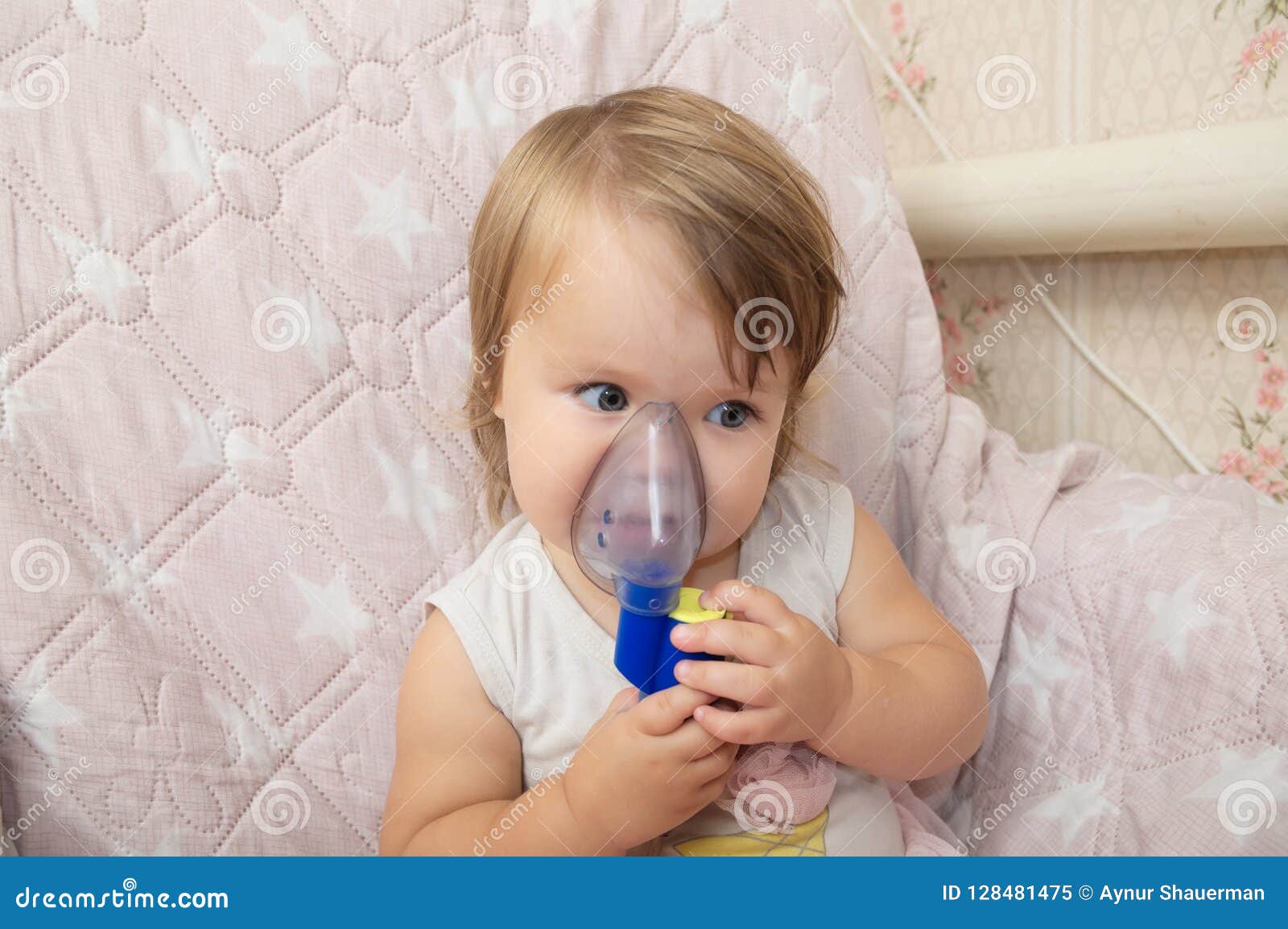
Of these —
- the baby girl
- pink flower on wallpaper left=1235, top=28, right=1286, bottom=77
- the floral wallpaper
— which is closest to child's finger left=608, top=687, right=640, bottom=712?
the baby girl

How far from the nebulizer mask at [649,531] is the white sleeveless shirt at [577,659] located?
0.08 meters

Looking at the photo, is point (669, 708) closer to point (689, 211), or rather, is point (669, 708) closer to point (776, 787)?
point (776, 787)

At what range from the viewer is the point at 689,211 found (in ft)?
2.28

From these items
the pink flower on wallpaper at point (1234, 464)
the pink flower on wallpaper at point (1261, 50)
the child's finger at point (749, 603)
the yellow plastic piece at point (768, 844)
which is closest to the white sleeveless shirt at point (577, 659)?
the yellow plastic piece at point (768, 844)

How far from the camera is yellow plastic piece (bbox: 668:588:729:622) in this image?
2.21 ft

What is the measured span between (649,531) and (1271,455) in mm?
695

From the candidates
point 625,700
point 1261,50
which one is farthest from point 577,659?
point 1261,50

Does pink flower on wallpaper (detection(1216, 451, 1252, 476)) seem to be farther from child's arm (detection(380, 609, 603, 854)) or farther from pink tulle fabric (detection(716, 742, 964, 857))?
child's arm (detection(380, 609, 603, 854))

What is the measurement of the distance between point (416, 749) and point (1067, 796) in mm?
489

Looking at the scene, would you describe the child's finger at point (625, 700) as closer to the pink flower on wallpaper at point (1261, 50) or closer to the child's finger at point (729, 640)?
the child's finger at point (729, 640)

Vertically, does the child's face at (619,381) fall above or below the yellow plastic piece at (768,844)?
above

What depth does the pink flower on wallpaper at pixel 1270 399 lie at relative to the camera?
100 centimetres

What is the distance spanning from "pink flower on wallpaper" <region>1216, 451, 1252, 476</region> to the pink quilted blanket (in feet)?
0.44
